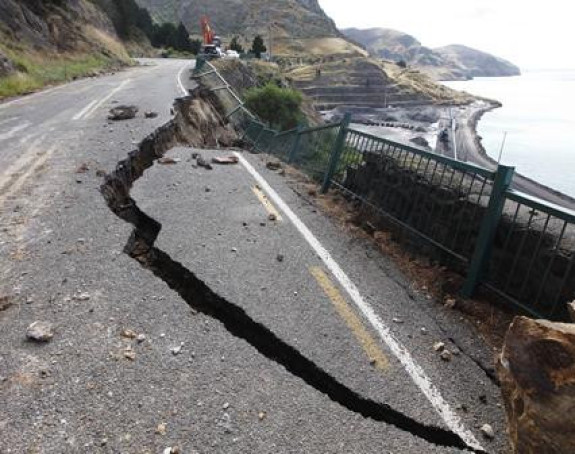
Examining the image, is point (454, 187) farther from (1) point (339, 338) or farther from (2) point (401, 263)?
(1) point (339, 338)

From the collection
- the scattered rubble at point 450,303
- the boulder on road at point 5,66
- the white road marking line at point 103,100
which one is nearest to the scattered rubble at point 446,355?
the scattered rubble at point 450,303

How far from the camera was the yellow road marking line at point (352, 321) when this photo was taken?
3.55 meters

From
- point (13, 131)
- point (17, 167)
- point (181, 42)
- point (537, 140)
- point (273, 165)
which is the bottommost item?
point (537, 140)

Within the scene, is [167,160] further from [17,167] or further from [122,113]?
[122,113]

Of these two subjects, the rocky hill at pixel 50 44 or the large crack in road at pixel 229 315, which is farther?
the rocky hill at pixel 50 44

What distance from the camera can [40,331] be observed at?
3.47 metres

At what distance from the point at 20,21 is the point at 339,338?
27842mm

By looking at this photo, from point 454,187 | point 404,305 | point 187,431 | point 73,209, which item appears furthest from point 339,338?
point 73,209

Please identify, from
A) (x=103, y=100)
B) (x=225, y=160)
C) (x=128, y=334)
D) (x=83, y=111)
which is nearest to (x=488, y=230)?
(x=128, y=334)

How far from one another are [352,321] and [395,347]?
446mm

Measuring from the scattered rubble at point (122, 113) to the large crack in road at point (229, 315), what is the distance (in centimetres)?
407

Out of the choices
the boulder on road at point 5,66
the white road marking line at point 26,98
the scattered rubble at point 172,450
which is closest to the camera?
the scattered rubble at point 172,450

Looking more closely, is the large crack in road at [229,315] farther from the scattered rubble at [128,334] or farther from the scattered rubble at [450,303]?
the scattered rubble at [450,303]

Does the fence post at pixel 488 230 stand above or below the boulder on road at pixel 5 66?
above
